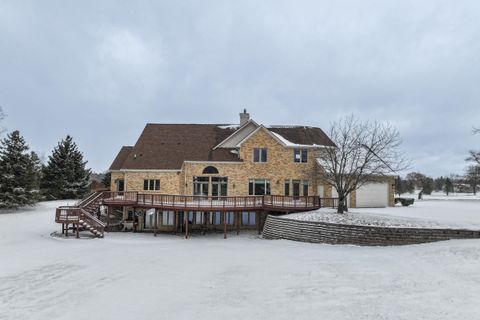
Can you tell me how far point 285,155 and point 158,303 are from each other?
2184cm

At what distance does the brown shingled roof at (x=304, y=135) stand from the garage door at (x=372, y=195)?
497 cm

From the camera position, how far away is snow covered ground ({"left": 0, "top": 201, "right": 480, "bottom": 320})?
9.20 m

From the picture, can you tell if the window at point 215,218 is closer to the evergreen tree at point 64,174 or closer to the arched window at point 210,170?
the arched window at point 210,170

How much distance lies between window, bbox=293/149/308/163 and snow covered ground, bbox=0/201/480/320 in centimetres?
1190

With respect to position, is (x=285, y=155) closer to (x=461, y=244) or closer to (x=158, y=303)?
(x=461, y=244)

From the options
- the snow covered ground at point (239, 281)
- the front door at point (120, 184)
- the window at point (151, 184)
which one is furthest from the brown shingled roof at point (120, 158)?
the snow covered ground at point (239, 281)

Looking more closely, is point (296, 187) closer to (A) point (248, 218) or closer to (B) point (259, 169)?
(B) point (259, 169)

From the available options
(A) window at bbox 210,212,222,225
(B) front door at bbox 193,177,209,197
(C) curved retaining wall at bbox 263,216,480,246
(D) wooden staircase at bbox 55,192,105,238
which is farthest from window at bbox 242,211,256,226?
(D) wooden staircase at bbox 55,192,105,238

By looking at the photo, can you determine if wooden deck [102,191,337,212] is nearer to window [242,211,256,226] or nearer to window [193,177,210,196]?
window [242,211,256,226]

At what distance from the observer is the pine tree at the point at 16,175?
103ft

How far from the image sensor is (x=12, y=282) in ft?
40.2

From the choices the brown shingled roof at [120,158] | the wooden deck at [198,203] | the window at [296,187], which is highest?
the brown shingled roof at [120,158]

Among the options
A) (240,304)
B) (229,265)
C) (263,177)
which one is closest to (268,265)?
(229,265)

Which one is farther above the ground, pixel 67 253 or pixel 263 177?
pixel 263 177
